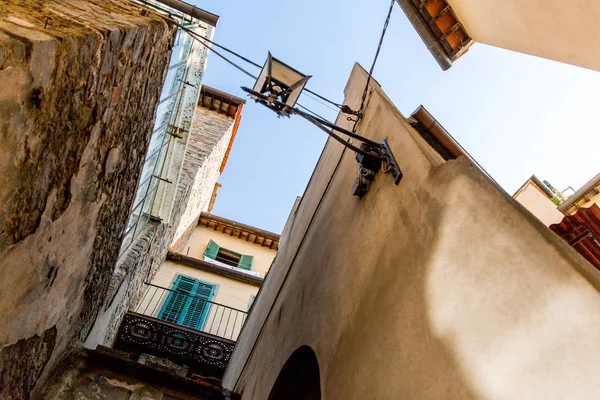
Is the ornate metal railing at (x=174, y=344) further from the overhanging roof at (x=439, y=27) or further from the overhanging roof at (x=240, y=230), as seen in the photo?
the overhanging roof at (x=240, y=230)

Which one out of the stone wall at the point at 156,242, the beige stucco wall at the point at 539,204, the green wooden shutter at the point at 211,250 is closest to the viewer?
the stone wall at the point at 156,242

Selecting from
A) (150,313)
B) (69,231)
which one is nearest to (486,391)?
(69,231)

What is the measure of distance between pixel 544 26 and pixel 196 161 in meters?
8.98

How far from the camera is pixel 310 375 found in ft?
11.8

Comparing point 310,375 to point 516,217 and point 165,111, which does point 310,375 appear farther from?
point 165,111

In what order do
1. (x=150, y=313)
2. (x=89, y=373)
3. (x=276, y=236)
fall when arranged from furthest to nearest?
(x=276, y=236)
(x=150, y=313)
(x=89, y=373)

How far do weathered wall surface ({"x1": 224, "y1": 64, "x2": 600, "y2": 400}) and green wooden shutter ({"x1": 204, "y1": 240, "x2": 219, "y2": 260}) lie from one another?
11.3 m

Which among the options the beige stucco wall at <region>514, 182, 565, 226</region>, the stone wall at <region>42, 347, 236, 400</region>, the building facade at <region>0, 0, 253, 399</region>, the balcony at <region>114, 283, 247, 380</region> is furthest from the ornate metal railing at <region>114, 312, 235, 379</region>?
the beige stucco wall at <region>514, 182, 565, 226</region>

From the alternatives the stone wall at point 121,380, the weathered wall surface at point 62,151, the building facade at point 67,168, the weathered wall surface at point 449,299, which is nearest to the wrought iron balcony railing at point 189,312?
the building facade at point 67,168

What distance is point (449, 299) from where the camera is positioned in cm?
168

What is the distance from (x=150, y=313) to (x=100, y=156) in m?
7.78

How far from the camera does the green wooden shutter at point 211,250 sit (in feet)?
46.6

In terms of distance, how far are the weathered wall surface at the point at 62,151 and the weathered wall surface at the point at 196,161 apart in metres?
5.66

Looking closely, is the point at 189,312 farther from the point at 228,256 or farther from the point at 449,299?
the point at 449,299
